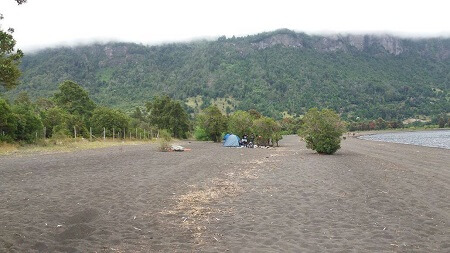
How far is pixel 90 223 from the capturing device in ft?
28.9

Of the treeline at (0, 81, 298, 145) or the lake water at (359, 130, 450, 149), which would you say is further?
the lake water at (359, 130, 450, 149)

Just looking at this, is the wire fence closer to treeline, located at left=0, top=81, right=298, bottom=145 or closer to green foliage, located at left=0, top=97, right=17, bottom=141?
treeline, located at left=0, top=81, right=298, bottom=145

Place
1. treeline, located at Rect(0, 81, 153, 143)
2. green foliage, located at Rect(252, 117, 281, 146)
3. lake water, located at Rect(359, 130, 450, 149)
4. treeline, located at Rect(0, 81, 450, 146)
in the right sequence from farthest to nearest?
lake water, located at Rect(359, 130, 450, 149)
green foliage, located at Rect(252, 117, 281, 146)
treeline, located at Rect(0, 81, 450, 146)
treeline, located at Rect(0, 81, 153, 143)

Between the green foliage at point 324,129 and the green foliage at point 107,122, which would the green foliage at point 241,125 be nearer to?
the green foliage at point 107,122

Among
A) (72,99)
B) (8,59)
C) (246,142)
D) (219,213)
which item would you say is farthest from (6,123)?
(72,99)

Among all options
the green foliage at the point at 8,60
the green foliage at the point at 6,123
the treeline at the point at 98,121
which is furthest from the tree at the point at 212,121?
the green foliage at the point at 8,60

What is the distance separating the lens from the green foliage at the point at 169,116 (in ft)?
268

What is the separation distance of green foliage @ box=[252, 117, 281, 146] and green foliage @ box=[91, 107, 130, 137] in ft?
78.8

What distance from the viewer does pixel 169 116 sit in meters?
81.5

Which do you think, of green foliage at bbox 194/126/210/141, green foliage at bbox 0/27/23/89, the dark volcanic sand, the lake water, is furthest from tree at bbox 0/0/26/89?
green foliage at bbox 194/126/210/141

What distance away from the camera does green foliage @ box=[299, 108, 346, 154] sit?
3106cm

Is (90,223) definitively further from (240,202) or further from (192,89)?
(192,89)

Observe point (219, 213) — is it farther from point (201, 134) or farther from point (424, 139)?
point (424, 139)

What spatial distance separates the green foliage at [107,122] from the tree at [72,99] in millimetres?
11002
